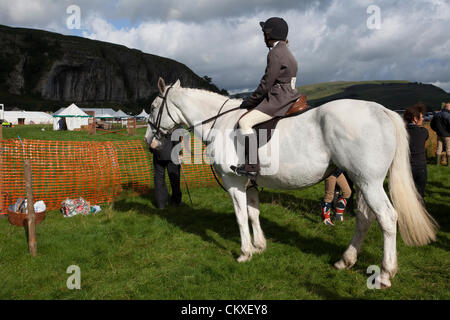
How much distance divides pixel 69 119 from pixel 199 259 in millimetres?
40685

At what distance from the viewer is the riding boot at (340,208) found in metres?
5.98

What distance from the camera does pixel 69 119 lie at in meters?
39.1

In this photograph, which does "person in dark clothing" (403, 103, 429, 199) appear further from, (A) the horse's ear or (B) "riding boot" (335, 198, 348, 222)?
(A) the horse's ear

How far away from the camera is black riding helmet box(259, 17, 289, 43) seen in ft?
13.0

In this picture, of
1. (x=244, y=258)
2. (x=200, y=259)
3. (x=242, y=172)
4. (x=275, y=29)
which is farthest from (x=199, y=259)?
(x=275, y=29)

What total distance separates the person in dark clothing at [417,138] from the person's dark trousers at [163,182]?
202 inches

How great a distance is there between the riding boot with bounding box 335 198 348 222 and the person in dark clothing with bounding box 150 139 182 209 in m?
3.74

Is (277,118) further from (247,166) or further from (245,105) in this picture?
(247,166)

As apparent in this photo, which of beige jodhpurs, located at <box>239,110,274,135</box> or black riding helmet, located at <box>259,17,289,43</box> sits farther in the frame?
black riding helmet, located at <box>259,17,289,43</box>

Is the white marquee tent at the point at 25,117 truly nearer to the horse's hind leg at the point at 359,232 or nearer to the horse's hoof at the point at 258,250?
the horse's hoof at the point at 258,250

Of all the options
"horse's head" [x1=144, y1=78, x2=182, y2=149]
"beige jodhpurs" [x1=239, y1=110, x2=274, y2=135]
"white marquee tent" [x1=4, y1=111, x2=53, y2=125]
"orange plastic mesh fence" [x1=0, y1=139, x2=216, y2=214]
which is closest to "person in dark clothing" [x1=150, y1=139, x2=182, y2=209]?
"orange plastic mesh fence" [x1=0, y1=139, x2=216, y2=214]
